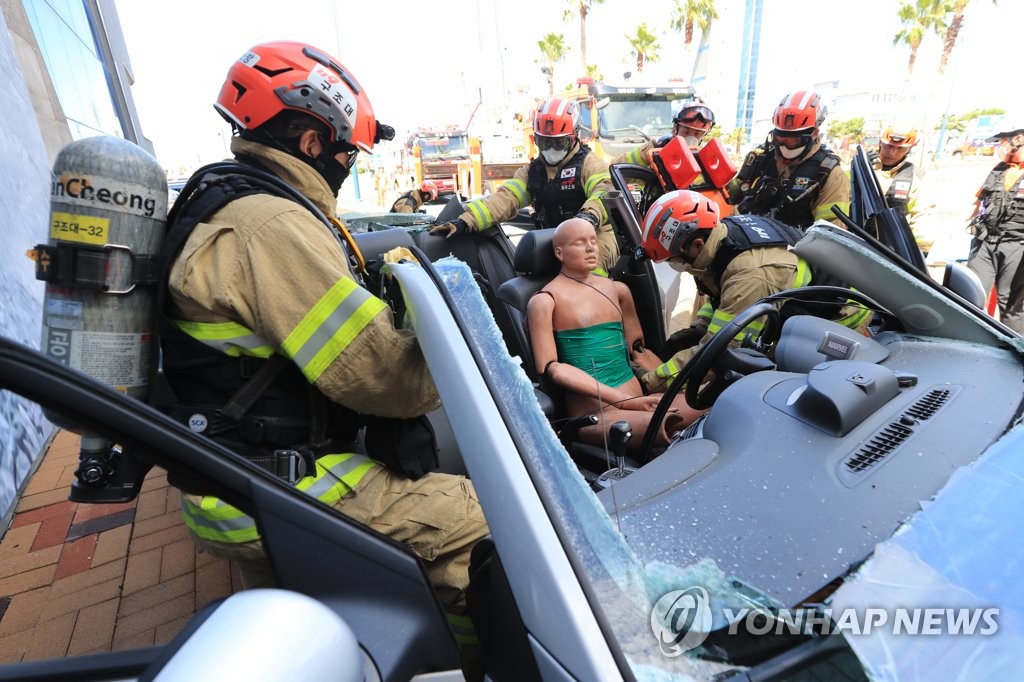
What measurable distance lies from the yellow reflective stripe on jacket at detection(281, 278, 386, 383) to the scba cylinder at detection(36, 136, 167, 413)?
412 mm

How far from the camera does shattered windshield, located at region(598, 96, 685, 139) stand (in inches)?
→ 517

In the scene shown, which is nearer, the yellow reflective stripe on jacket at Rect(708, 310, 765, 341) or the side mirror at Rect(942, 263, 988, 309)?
the side mirror at Rect(942, 263, 988, 309)

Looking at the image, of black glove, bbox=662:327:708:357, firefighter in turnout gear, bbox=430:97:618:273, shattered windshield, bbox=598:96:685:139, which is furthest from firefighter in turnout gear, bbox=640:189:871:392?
shattered windshield, bbox=598:96:685:139

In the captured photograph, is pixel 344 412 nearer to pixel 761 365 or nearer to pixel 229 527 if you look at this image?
pixel 229 527

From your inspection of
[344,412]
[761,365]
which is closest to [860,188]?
[761,365]

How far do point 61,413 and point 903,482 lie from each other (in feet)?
4.92

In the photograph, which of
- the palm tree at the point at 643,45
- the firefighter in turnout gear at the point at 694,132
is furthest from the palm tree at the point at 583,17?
the firefighter in turnout gear at the point at 694,132

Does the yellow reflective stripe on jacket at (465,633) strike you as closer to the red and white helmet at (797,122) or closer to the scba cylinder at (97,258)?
the scba cylinder at (97,258)

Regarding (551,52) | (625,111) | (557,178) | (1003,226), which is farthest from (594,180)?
(551,52)

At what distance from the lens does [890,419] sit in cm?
129

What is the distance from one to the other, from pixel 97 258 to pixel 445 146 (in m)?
21.8

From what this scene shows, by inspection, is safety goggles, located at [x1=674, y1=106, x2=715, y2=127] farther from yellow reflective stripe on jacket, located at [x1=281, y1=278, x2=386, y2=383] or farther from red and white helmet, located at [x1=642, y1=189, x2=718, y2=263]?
yellow reflective stripe on jacket, located at [x1=281, y1=278, x2=386, y2=383]

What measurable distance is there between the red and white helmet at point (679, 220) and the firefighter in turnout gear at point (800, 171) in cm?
232

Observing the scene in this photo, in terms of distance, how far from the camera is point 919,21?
27406 millimetres
